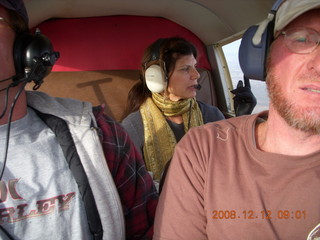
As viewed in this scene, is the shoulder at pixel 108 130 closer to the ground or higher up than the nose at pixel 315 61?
closer to the ground

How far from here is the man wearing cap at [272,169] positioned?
2.48 feet

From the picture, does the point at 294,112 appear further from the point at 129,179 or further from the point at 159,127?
the point at 159,127

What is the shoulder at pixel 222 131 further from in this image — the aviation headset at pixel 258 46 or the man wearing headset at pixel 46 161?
the man wearing headset at pixel 46 161

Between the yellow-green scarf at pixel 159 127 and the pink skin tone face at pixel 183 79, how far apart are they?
0.07m

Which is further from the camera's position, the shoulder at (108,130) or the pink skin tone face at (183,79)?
the pink skin tone face at (183,79)

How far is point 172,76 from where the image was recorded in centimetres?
188

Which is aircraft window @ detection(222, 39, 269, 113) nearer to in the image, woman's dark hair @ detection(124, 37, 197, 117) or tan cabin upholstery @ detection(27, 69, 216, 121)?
woman's dark hair @ detection(124, 37, 197, 117)

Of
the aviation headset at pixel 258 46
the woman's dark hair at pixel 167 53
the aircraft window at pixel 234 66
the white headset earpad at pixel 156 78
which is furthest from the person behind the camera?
the aircraft window at pixel 234 66

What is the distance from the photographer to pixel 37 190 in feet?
2.54

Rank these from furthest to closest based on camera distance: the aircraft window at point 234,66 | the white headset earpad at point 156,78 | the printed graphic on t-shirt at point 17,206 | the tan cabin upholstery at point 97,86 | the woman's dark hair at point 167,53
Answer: the aircraft window at point 234,66 → the tan cabin upholstery at point 97,86 → the woman's dark hair at point 167,53 → the white headset earpad at point 156,78 → the printed graphic on t-shirt at point 17,206

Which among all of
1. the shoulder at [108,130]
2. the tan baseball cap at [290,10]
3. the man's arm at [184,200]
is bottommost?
the man's arm at [184,200]

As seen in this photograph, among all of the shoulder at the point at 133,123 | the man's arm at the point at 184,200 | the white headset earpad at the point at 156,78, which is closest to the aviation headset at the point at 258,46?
the man's arm at the point at 184,200

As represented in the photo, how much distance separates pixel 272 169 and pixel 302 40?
0.43 metres

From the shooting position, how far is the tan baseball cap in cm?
77
